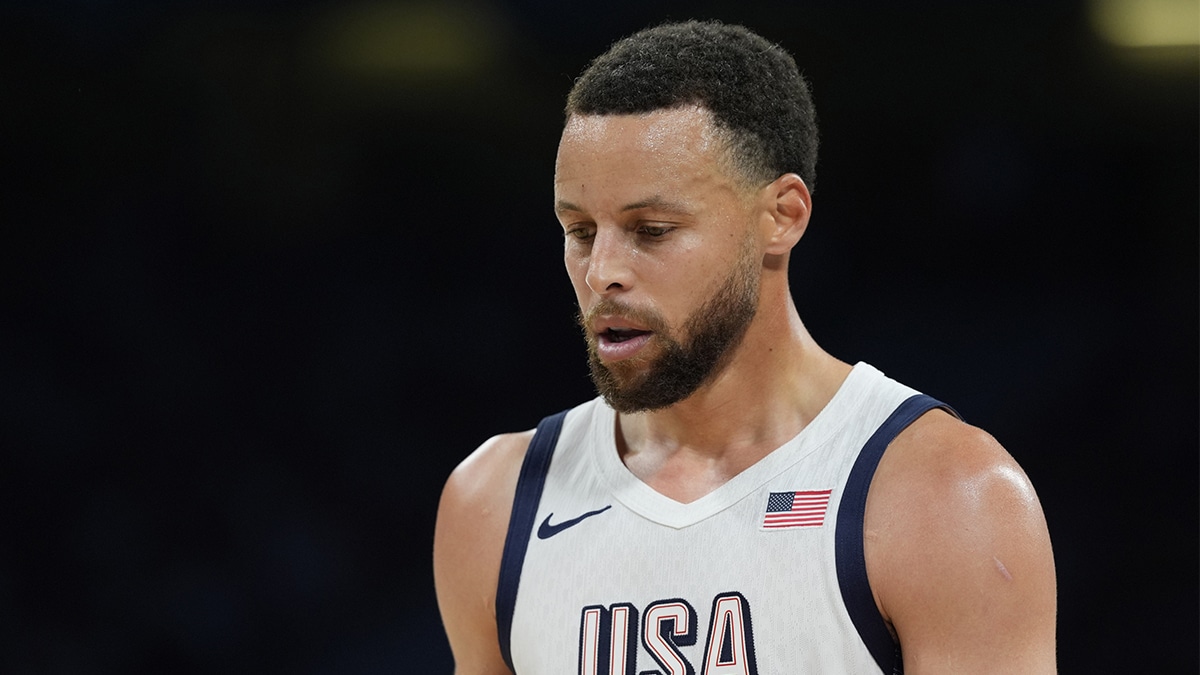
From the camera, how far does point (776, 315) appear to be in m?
1.68

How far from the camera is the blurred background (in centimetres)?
341

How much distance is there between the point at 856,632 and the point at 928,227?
220 centimetres

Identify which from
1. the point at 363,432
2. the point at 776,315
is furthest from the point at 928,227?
the point at 776,315

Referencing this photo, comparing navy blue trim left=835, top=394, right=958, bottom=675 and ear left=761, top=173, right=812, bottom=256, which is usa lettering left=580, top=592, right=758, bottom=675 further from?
ear left=761, top=173, right=812, bottom=256

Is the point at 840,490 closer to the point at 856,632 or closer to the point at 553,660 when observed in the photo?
the point at 856,632

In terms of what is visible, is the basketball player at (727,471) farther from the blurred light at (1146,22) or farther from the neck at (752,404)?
the blurred light at (1146,22)

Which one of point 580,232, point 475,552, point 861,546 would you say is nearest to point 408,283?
point 475,552

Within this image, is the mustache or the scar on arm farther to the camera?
the mustache

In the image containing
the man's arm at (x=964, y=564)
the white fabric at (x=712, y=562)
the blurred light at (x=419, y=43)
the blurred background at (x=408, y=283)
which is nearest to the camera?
the man's arm at (x=964, y=564)

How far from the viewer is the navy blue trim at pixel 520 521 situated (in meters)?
1.72

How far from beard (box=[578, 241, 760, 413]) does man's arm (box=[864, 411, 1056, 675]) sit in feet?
0.91

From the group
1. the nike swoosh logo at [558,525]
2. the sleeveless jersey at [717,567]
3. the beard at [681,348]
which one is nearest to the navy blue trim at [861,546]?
the sleeveless jersey at [717,567]

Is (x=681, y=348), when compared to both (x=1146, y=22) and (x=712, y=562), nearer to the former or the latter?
(x=712, y=562)

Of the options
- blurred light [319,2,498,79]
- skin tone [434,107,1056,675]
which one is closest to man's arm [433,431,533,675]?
skin tone [434,107,1056,675]
